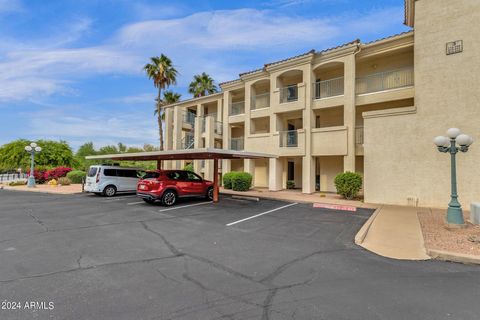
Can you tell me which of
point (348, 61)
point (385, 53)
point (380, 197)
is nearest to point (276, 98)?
point (348, 61)

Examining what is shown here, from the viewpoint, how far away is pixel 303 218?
9.09m

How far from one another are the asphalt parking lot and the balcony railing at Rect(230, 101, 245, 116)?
51.0 feet

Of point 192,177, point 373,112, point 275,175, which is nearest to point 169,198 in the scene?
point 192,177

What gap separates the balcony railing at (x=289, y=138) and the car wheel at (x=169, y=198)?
9.38 m

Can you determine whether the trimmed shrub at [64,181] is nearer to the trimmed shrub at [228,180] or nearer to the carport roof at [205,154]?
the carport roof at [205,154]

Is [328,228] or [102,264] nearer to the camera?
[102,264]

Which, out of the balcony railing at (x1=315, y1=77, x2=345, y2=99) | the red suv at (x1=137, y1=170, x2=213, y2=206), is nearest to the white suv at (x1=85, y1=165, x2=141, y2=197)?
the red suv at (x1=137, y1=170, x2=213, y2=206)

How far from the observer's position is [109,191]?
15188 millimetres

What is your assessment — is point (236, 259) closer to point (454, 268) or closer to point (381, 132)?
point (454, 268)

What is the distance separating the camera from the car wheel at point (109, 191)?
15.0m

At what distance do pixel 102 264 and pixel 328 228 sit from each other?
618 cm

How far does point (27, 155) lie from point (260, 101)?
95.0 feet

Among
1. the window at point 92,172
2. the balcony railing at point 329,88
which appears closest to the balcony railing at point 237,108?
the balcony railing at point 329,88

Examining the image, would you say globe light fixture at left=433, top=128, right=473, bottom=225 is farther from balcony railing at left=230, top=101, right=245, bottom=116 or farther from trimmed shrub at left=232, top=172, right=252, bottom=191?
Result: balcony railing at left=230, top=101, right=245, bottom=116
